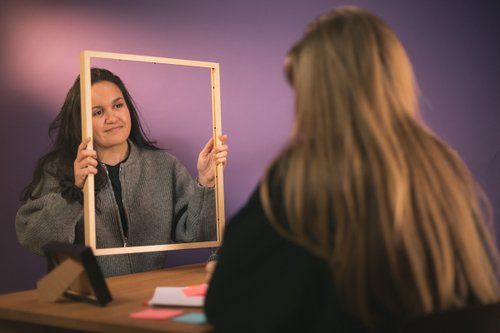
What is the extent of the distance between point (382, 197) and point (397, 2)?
2508 mm

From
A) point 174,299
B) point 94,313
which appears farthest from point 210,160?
point 94,313

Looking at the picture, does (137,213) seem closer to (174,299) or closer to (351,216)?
(174,299)

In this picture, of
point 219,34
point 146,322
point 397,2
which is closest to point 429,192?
point 146,322

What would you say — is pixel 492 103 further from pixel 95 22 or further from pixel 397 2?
pixel 95 22

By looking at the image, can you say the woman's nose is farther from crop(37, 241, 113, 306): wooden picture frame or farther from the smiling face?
crop(37, 241, 113, 306): wooden picture frame

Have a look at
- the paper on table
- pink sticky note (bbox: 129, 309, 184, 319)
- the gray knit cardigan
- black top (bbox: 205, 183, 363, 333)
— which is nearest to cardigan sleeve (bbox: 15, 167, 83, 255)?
the gray knit cardigan

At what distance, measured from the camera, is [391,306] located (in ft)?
3.99

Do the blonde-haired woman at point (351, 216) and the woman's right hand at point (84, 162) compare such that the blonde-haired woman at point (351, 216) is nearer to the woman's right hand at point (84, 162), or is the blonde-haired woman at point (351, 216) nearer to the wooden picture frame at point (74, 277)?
the wooden picture frame at point (74, 277)

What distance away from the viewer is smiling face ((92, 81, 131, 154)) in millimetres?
2281

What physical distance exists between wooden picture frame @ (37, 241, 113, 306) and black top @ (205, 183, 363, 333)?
0.41 m

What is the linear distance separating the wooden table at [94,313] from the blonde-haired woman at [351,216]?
0.17 metres

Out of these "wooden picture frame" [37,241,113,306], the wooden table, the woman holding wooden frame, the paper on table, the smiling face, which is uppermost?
the smiling face

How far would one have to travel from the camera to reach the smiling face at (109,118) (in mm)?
2281

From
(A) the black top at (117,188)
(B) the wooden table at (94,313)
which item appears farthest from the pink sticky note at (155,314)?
(A) the black top at (117,188)
